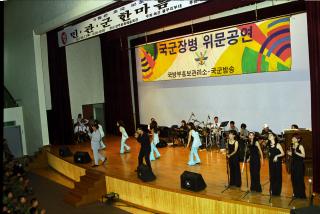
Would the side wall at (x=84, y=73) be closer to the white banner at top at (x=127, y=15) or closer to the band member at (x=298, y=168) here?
the white banner at top at (x=127, y=15)

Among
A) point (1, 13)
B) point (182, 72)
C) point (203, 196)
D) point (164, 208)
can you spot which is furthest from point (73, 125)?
point (1, 13)

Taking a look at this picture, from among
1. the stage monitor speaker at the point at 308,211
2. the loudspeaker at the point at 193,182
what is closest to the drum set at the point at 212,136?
the loudspeaker at the point at 193,182

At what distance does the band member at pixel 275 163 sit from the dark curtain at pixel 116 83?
8900 millimetres

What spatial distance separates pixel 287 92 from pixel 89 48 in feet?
30.9

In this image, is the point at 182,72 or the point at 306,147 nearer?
the point at 306,147

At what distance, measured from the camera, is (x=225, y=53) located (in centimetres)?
1088

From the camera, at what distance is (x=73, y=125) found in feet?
50.9

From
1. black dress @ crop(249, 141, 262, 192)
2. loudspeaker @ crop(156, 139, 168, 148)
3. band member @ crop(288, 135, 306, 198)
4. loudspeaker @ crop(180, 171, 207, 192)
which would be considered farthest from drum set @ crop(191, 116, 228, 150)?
band member @ crop(288, 135, 306, 198)

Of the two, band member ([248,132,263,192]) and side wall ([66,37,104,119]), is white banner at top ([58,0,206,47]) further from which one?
side wall ([66,37,104,119])

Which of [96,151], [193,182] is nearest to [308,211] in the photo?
[193,182]

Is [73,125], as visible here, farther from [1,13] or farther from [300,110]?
[1,13]

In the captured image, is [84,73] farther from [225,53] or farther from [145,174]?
[145,174]

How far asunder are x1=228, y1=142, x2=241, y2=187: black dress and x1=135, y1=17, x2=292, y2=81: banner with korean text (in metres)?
3.06

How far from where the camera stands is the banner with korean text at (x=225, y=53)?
966cm
